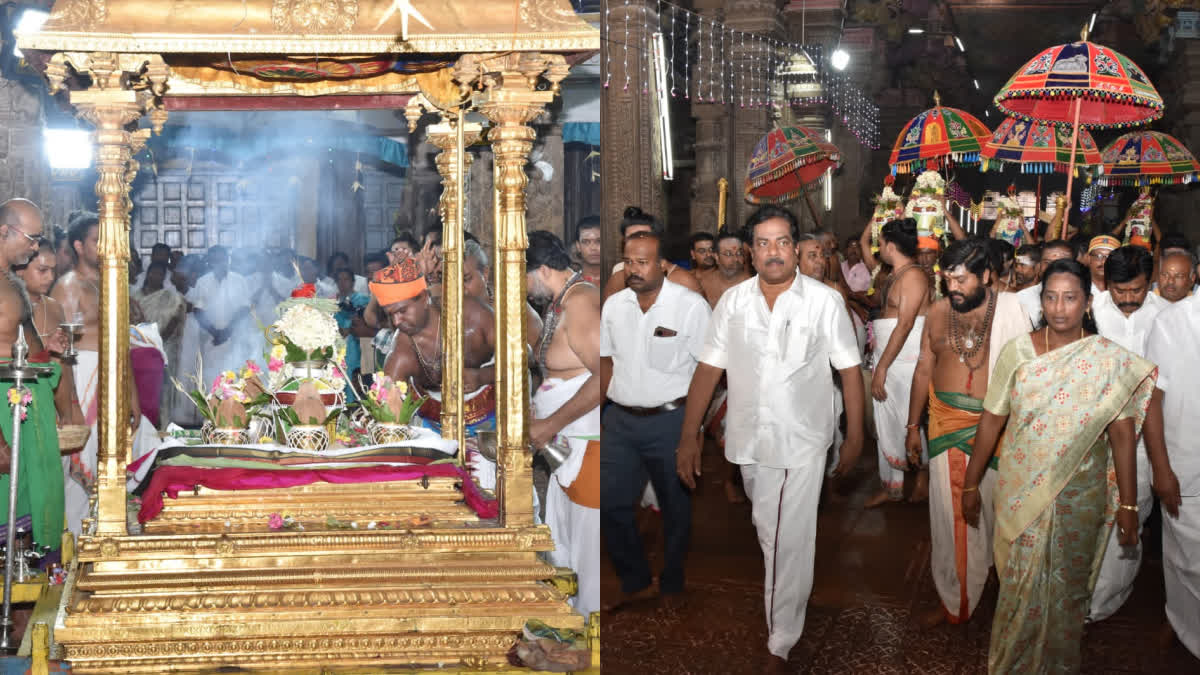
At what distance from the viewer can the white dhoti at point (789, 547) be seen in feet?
18.4

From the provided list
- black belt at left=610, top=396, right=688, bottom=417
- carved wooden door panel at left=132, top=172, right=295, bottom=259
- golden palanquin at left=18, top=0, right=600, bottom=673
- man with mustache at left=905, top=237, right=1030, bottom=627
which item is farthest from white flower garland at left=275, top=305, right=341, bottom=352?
carved wooden door panel at left=132, top=172, right=295, bottom=259

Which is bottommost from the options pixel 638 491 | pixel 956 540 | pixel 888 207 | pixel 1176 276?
pixel 956 540

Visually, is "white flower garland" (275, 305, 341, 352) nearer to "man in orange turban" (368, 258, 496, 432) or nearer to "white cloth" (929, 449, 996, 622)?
"man in orange turban" (368, 258, 496, 432)

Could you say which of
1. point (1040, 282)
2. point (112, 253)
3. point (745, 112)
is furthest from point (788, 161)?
point (112, 253)

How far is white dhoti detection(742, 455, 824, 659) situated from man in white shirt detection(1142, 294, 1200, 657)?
1.58m

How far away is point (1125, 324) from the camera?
6.99 m

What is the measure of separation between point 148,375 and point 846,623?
4708 mm

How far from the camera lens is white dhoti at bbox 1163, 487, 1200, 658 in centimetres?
568

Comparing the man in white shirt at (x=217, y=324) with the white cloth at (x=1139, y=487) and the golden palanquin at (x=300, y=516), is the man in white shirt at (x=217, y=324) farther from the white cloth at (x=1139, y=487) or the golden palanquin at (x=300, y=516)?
the white cloth at (x=1139, y=487)

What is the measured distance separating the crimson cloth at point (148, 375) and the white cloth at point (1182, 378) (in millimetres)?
5886

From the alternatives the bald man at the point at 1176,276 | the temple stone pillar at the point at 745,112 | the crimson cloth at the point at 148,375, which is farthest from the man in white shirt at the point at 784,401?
the temple stone pillar at the point at 745,112

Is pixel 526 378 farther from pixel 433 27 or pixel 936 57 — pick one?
pixel 936 57

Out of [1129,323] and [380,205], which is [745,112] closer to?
[380,205]

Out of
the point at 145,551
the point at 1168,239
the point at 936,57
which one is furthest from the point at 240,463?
the point at 936,57
